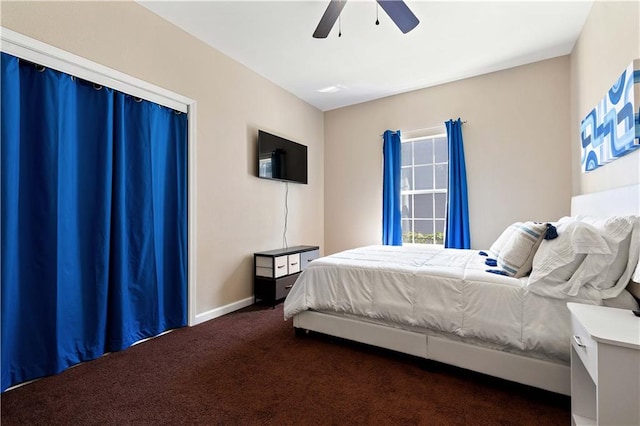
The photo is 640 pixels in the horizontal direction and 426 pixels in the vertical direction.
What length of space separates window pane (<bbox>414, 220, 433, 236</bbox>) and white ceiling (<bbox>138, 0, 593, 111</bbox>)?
1940mm

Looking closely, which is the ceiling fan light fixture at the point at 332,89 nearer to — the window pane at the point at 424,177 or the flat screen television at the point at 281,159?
the flat screen television at the point at 281,159

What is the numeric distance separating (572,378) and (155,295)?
2941mm

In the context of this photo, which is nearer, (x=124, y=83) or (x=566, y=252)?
(x=566, y=252)

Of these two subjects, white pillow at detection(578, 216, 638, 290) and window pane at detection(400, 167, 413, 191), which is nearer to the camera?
white pillow at detection(578, 216, 638, 290)

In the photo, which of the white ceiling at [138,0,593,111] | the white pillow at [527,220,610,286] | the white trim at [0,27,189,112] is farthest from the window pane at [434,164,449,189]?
the white trim at [0,27,189,112]

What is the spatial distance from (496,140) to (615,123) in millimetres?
1780

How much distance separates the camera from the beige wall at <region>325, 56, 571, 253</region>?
3.29 metres

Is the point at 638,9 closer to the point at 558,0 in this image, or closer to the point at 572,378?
the point at 558,0

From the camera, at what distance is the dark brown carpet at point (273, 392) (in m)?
1.51

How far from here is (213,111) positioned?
308 cm

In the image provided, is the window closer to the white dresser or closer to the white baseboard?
the white baseboard

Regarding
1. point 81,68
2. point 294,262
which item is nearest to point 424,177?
point 294,262

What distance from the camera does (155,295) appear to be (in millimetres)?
2549

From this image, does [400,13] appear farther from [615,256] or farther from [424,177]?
[424,177]
